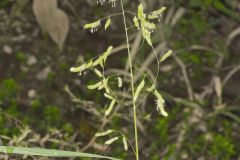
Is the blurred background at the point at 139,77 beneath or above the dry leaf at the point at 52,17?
beneath

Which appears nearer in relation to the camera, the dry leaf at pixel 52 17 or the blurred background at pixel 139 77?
the dry leaf at pixel 52 17

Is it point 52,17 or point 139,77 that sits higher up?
point 52,17

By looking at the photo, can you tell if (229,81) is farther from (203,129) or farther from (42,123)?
(42,123)

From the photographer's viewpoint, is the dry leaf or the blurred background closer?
the dry leaf

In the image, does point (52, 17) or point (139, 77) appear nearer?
point (52, 17)

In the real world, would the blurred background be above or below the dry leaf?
below
